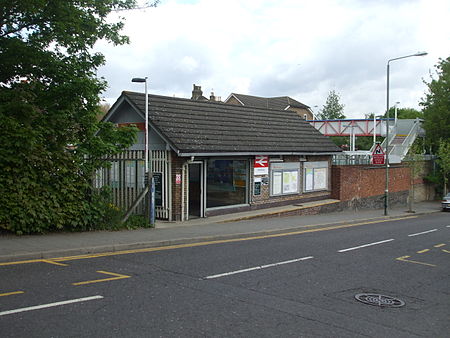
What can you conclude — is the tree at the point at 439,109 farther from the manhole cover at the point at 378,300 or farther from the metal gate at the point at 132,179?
the manhole cover at the point at 378,300

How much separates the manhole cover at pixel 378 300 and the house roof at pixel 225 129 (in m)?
10.5

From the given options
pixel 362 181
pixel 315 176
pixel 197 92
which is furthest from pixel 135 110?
pixel 197 92

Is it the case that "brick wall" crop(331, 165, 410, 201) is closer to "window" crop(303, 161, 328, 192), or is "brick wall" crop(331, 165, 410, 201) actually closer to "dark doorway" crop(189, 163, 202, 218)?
"window" crop(303, 161, 328, 192)

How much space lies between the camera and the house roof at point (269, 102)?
69.7m

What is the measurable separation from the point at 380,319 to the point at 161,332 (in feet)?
10.8

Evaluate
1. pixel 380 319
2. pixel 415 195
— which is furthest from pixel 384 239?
pixel 415 195

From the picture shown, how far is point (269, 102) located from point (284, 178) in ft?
176

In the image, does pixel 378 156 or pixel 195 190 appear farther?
pixel 378 156

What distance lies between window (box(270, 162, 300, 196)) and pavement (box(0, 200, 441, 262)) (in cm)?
162

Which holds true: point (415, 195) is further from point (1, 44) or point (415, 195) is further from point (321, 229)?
point (1, 44)

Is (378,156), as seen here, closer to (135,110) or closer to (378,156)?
(378,156)

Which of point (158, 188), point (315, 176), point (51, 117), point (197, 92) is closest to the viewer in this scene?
point (51, 117)

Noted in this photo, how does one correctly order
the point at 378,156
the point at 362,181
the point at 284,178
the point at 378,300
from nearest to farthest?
the point at 378,300, the point at 284,178, the point at 378,156, the point at 362,181

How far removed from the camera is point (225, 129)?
21703 millimetres
